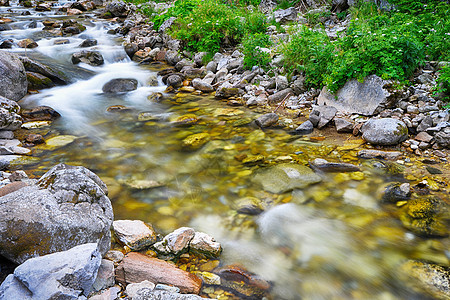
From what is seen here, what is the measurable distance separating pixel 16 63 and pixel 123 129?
3.65 metres

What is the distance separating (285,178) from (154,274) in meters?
2.46

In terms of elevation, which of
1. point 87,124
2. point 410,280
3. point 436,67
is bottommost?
point 87,124

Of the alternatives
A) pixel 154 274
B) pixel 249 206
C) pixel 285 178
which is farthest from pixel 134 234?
pixel 285 178

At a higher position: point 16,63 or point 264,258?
point 16,63

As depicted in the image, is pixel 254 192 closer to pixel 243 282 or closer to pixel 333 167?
pixel 333 167

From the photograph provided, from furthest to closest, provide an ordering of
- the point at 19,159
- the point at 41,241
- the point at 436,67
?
the point at 436,67 < the point at 19,159 < the point at 41,241

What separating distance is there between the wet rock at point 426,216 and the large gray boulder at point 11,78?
8747 millimetres

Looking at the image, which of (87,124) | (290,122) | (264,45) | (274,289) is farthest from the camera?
(264,45)

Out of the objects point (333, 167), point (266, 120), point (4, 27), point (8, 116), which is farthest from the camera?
point (4, 27)

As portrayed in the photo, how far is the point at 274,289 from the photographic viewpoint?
2682 mm

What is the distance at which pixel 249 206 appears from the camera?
381 centimetres

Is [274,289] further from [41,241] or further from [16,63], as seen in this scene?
[16,63]

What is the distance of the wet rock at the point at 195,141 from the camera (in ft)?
18.4

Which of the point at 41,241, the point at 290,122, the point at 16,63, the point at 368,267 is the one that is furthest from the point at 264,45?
the point at 41,241
